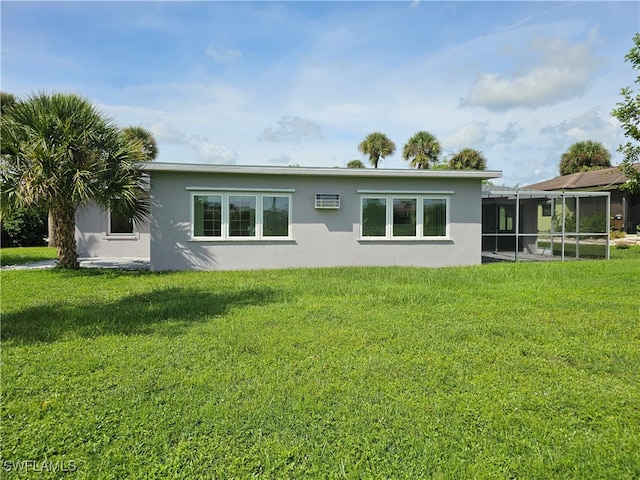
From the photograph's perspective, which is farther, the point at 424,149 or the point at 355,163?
the point at 355,163

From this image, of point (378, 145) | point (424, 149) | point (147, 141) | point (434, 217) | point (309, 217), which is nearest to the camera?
point (309, 217)

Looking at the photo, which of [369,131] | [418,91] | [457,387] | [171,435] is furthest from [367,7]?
[369,131]

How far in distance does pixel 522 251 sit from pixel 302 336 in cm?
1447

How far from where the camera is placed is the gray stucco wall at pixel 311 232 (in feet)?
36.4

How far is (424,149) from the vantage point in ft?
97.9

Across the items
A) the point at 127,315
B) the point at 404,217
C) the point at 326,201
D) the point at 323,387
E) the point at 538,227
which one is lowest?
the point at 323,387

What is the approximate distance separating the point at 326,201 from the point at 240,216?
2.53 m

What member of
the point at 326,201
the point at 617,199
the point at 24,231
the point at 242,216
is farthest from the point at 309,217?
the point at 617,199

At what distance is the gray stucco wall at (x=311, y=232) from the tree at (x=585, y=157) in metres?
25.8

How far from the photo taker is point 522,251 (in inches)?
650

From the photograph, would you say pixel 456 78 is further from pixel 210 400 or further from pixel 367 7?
pixel 210 400

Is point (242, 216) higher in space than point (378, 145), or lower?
lower

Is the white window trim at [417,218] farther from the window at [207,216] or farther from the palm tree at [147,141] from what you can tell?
the palm tree at [147,141]

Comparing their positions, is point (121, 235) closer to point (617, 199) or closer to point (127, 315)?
point (127, 315)
